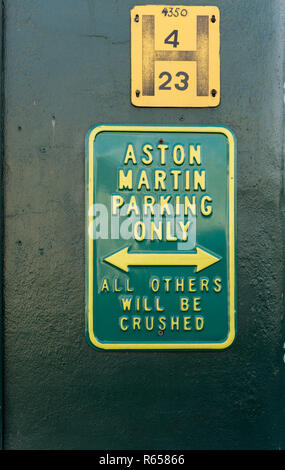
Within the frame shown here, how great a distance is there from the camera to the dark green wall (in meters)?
1.27

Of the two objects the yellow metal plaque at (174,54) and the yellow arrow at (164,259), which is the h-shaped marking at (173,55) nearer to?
the yellow metal plaque at (174,54)

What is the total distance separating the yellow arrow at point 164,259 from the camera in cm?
128

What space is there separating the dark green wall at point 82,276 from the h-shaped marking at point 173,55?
0.06 m

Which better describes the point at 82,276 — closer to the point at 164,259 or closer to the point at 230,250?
the point at 164,259

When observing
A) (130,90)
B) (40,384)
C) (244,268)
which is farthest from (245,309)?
(130,90)

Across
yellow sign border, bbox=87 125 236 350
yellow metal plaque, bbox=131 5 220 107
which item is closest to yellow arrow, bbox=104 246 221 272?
yellow sign border, bbox=87 125 236 350

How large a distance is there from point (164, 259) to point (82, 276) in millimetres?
282

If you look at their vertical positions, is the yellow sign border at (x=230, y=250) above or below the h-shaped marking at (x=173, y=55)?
below

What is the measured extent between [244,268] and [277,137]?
467 mm

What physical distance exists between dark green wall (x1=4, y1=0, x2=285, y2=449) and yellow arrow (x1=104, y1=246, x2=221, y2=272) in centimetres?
11

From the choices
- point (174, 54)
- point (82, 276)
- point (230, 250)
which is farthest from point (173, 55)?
point (82, 276)

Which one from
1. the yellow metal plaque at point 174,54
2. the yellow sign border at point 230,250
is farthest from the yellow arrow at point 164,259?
the yellow metal plaque at point 174,54

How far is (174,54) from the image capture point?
127 centimetres
